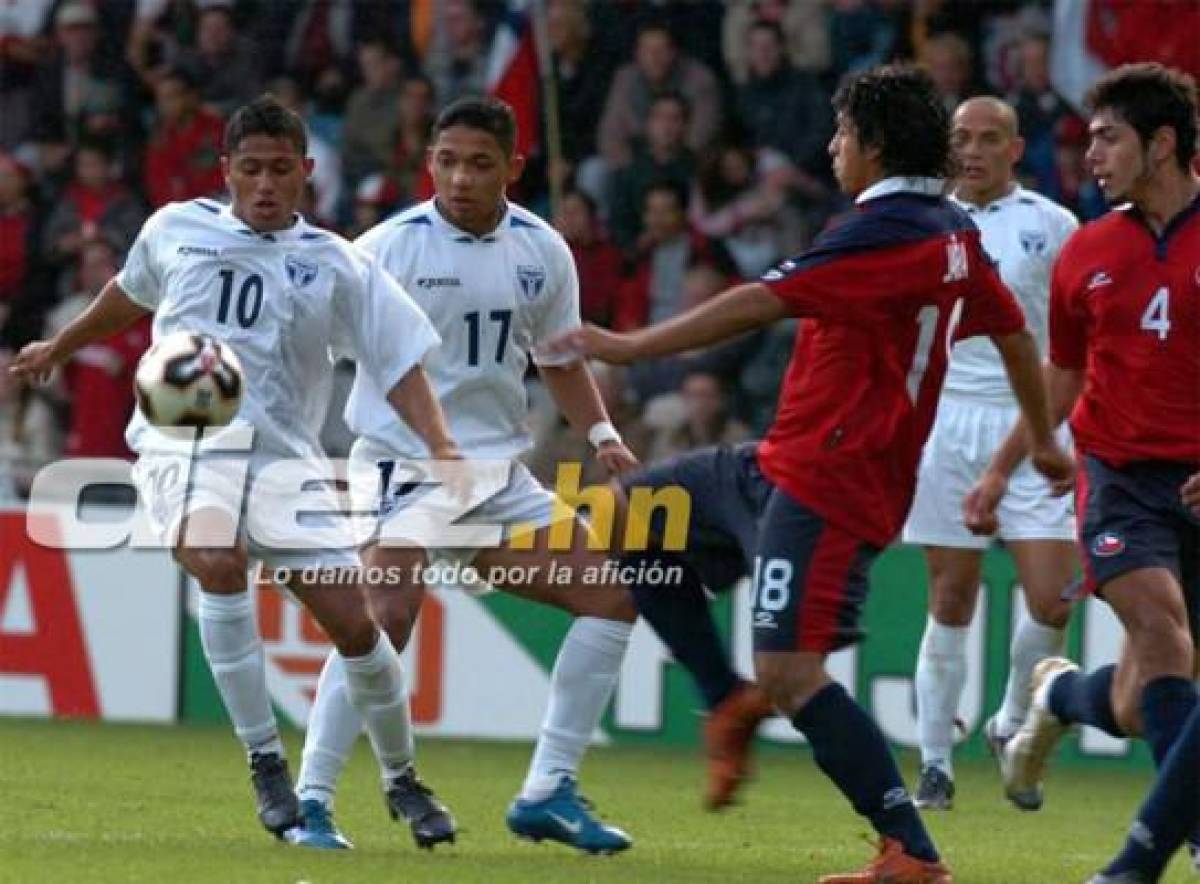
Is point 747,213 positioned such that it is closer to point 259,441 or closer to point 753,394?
point 753,394

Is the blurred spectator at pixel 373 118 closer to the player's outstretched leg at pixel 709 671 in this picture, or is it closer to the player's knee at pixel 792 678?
the player's outstretched leg at pixel 709 671

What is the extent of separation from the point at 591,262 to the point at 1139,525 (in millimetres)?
7205

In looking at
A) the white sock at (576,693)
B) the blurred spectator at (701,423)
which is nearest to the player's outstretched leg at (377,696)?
the white sock at (576,693)

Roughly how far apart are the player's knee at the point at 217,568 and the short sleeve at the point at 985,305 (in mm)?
2313

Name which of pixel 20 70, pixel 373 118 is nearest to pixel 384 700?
pixel 373 118

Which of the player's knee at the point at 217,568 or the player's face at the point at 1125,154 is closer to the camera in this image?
the player's face at the point at 1125,154

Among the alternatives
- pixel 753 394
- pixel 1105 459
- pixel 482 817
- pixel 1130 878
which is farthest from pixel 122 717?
pixel 1130 878

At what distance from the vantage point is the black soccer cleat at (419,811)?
851 centimetres

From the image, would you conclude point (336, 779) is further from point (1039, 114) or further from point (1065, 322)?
point (1039, 114)

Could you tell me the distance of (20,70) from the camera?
17047mm

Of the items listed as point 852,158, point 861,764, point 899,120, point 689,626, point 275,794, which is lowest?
point 275,794

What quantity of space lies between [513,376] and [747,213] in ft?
20.7

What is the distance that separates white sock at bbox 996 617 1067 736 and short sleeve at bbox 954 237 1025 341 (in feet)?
11.0

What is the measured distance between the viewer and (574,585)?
8703 mm
